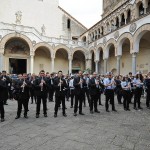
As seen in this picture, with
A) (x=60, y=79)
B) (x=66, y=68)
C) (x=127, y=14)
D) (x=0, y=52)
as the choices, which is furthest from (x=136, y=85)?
(x=66, y=68)

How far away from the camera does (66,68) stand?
31.0m

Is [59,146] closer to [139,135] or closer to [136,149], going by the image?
[136,149]

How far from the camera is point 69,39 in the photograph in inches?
1119

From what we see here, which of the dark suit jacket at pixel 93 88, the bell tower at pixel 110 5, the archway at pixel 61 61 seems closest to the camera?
the dark suit jacket at pixel 93 88

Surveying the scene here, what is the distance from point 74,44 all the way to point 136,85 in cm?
1955

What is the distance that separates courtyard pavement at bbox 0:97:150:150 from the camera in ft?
15.0

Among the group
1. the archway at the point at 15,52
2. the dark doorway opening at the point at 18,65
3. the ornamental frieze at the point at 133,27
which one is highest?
the ornamental frieze at the point at 133,27

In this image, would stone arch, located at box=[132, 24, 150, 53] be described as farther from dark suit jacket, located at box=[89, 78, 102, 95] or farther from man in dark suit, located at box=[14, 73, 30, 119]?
man in dark suit, located at box=[14, 73, 30, 119]

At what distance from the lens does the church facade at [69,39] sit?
1972 centimetres

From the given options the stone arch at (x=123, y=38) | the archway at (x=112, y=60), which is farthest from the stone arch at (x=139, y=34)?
the archway at (x=112, y=60)

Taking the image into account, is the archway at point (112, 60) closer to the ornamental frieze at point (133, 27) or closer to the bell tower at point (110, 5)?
the bell tower at point (110, 5)

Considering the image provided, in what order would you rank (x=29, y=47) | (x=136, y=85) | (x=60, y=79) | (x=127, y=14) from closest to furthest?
1. (x=60, y=79)
2. (x=136, y=85)
3. (x=127, y=14)
4. (x=29, y=47)

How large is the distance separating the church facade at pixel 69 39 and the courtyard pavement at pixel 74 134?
1249 cm

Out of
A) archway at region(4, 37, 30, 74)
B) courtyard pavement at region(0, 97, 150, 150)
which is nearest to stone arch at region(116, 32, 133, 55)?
archway at region(4, 37, 30, 74)
